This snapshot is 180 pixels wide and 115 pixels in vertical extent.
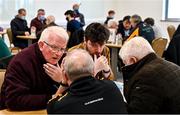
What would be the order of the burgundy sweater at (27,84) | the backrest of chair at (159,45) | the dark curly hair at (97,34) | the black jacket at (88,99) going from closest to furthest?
the black jacket at (88,99) → the burgundy sweater at (27,84) → the dark curly hair at (97,34) → the backrest of chair at (159,45)

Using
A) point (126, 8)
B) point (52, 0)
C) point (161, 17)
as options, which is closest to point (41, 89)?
point (52, 0)

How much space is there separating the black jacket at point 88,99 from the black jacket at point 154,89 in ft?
1.24

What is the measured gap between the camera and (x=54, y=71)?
7.54 ft

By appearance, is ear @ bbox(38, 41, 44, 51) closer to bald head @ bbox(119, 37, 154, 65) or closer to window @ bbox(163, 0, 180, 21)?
bald head @ bbox(119, 37, 154, 65)

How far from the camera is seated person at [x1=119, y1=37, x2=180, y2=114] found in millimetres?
2121

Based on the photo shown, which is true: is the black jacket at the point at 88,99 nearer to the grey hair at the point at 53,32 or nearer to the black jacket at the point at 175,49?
the grey hair at the point at 53,32

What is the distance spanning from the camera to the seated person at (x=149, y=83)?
2121mm

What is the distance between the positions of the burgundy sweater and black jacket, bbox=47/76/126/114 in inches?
19.9

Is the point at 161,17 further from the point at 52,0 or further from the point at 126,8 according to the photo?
the point at 52,0

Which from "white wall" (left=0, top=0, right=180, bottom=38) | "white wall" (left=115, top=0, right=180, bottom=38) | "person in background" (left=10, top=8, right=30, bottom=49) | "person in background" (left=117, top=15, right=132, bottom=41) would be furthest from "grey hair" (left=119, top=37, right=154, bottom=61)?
"white wall" (left=115, top=0, right=180, bottom=38)

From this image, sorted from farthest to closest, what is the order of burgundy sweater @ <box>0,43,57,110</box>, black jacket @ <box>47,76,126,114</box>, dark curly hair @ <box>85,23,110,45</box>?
dark curly hair @ <box>85,23,110,45</box> → burgundy sweater @ <box>0,43,57,110</box> → black jacket @ <box>47,76,126,114</box>

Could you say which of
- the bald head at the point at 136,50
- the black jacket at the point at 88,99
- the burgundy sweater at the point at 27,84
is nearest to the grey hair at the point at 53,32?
the burgundy sweater at the point at 27,84

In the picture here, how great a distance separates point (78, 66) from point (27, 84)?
713 mm

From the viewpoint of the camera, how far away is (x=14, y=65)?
233 cm
